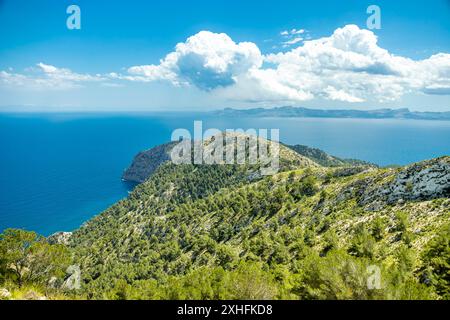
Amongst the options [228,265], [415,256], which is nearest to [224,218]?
[228,265]

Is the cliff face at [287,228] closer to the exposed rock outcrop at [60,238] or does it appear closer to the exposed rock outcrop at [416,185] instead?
the exposed rock outcrop at [416,185]

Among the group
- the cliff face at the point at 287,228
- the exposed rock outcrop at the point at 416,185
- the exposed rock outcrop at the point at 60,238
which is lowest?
the exposed rock outcrop at the point at 60,238

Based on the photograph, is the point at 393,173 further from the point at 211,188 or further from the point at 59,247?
the point at 211,188

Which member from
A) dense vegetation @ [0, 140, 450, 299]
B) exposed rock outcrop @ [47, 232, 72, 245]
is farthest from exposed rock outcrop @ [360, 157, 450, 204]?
exposed rock outcrop @ [47, 232, 72, 245]

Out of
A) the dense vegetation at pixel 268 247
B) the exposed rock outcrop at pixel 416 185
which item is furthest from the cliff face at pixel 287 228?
the dense vegetation at pixel 268 247

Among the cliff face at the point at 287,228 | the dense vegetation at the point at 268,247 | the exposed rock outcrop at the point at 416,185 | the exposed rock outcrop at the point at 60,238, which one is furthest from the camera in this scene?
→ the exposed rock outcrop at the point at 60,238

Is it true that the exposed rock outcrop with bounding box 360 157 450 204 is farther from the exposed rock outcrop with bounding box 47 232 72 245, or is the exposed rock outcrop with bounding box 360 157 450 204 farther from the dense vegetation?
the exposed rock outcrop with bounding box 47 232 72 245

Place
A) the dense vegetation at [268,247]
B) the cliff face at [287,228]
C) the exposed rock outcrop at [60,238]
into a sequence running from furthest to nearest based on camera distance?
the exposed rock outcrop at [60,238]
the cliff face at [287,228]
the dense vegetation at [268,247]

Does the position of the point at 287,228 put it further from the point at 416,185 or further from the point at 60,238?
the point at 60,238
